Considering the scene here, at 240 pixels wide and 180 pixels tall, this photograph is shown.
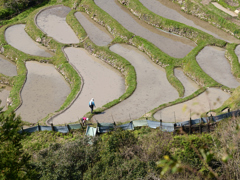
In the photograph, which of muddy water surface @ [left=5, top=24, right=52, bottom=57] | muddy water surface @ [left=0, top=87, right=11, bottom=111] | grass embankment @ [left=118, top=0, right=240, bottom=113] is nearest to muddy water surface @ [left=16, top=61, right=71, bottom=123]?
muddy water surface @ [left=0, top=87, right=11, bottom=111]

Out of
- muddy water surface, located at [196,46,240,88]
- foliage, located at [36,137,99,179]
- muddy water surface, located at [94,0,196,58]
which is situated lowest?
foliage, located at [36,137,99,179]

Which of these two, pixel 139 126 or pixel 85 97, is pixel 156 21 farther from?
pixel 139 126

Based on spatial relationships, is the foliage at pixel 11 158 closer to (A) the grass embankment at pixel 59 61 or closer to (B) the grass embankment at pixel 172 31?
(A) the grass embankment at pixel 59 61

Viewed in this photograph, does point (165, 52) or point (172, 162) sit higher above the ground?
point (165, 52)

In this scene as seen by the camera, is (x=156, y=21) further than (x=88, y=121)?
Yes

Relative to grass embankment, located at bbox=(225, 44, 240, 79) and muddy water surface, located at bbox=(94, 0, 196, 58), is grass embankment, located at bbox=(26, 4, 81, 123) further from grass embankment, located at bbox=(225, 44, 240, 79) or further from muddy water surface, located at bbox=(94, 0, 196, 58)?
grass embankment, located at bbox=(225, 44, 240, 79)

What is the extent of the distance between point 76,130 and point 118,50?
15.1 meters

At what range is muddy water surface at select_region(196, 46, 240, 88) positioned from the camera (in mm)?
30391

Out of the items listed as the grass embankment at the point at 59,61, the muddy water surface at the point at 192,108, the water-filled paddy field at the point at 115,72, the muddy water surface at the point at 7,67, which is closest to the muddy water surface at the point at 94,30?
the water-filled paddy field at the point at 115,72

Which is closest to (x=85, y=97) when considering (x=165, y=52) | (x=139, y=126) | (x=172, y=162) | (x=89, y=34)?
(x=139, y=126)

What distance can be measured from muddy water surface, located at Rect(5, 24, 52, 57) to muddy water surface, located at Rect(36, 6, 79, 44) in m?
2.24

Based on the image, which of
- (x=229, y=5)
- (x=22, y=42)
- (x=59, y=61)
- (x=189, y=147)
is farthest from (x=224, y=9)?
(x=189, y=147)

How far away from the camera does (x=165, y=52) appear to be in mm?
36500

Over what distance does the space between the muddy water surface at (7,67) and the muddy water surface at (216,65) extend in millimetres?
21335
